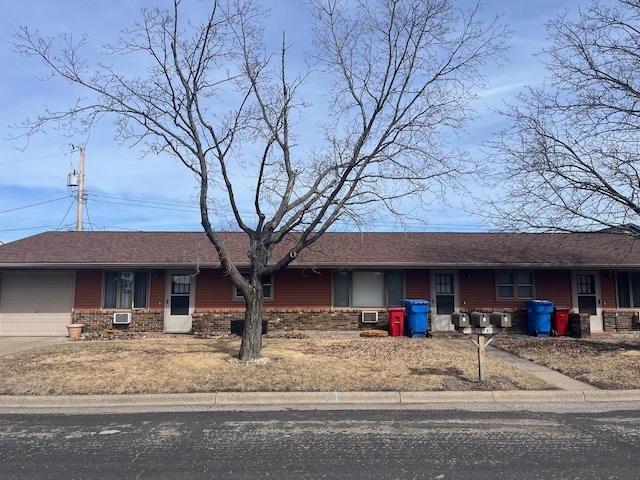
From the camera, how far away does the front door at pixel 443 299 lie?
17.5 meters

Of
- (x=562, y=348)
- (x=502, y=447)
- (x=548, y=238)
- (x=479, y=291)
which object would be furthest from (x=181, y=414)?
(x=548, y=238)

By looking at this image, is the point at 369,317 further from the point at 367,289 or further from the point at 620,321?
the point at 620,321

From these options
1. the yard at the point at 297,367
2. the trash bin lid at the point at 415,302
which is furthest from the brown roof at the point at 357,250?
the yard at the point at 297,367

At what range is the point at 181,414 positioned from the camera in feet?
24.0

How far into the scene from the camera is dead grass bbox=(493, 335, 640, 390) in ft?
30.9

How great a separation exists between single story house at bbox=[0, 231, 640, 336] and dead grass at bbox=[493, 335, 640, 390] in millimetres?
2091

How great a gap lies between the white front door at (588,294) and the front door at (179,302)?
1324 cm

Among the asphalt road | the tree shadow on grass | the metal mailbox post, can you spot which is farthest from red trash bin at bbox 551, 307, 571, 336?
the asphalt road

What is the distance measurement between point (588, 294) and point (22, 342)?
18353 millimetres

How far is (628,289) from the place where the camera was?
17.6m

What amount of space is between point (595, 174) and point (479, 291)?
6.26 metres

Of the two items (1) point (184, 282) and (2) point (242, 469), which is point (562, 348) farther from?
(1) point (184, 282)

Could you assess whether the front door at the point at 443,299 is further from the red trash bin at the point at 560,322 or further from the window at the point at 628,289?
the window at the point at 628,289

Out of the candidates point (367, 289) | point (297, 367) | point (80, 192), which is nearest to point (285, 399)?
point (297, 367)
